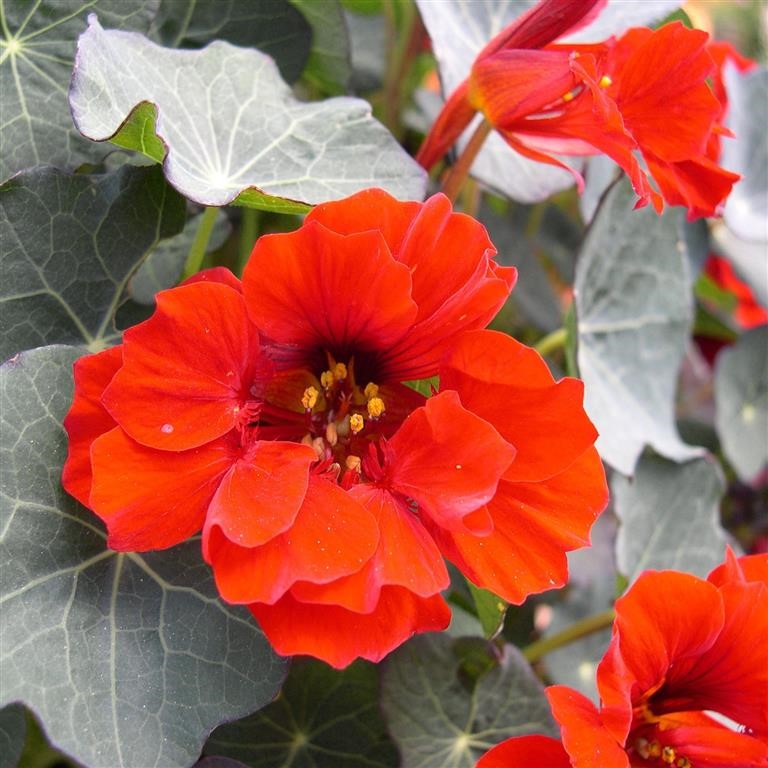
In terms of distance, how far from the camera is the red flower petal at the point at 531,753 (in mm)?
441

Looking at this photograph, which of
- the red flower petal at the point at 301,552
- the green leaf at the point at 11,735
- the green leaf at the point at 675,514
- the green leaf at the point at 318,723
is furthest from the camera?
the green leaf at the point at 675,514

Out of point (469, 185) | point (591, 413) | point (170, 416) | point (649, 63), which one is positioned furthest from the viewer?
point (469, 185)

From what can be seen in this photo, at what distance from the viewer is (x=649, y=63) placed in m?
0.53

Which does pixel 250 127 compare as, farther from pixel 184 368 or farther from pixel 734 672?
pixel 734 672

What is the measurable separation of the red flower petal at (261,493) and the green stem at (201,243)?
19 cm

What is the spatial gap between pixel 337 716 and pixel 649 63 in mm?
467

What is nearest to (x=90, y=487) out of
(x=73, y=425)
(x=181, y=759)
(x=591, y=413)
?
(x=73, y=425)

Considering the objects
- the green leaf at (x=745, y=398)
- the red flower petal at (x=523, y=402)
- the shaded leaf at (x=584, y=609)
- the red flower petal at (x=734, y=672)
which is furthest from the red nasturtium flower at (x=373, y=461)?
the green leaf at (x=745, y=398)

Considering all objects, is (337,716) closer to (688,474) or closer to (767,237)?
(688,474)

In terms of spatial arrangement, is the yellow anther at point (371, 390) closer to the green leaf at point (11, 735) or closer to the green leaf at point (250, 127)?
the green leaf at point (250, 127)

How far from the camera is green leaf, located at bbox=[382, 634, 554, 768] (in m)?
0.58

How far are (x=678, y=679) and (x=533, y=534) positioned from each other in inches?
6.1

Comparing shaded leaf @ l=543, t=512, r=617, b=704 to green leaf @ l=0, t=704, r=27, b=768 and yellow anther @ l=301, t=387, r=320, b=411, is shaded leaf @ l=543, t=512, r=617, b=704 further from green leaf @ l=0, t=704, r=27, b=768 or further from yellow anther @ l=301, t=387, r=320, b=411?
green leaf @ l=0, t=704, r=27, b=768

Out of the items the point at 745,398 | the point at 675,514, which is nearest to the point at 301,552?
the point at 675,514
